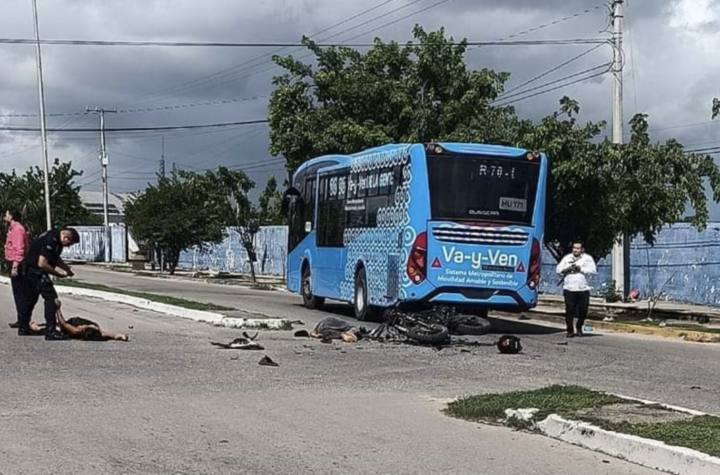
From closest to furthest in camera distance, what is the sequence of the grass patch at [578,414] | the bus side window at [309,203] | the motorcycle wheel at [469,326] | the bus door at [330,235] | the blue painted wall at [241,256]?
the grass patch at [578,414] < the motorcycle wheel at [469,326] < the bus door at [330,235] < the bus side window at [309,203] < the blue painted wall at [241,256]

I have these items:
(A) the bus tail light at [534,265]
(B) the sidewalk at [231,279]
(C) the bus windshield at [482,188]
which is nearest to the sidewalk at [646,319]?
(A) the bus tail light at [534,265]

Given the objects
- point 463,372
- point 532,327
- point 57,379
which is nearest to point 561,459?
point 463,372

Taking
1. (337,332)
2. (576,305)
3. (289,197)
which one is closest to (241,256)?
(289,197)

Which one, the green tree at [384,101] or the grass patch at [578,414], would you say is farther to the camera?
the green tree at [384,101]

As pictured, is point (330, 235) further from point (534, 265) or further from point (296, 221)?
point (534, 265)

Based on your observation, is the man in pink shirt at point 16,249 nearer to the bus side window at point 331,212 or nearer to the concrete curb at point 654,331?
the bus side window at point 331,212

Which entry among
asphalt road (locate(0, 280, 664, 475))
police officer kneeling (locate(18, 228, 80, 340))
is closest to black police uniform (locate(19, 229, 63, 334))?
police officer kneeling (locate(18, 228, 80, 340))

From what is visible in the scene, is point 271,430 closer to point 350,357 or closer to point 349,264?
point 350,357

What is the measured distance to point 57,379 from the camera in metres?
11.0

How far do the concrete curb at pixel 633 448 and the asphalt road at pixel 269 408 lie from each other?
14 cm

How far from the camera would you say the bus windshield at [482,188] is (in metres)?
17.2

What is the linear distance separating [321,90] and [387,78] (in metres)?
2.49

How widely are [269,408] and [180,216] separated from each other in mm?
39471

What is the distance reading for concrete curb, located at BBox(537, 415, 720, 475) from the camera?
675 cm
